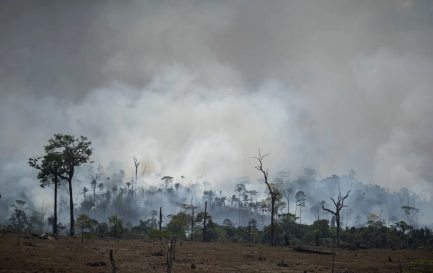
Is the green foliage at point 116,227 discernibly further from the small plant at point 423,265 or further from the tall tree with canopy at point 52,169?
the small plant at point 423,265

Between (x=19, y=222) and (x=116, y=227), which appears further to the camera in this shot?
(x=19, y=222)

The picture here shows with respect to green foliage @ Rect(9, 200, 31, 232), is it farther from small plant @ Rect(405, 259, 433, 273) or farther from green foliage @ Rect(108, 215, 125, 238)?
small plant @ Rect(405, 259, 433, 273)

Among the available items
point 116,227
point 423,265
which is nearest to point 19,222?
point 116,227

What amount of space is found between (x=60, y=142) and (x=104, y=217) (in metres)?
134

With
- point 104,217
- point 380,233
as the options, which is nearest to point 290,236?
point 380,233

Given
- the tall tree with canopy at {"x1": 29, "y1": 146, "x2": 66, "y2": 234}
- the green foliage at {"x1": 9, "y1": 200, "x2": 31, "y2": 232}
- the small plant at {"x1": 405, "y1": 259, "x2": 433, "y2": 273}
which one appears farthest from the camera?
the green foliage at {"x1": 9, "y1": 200, "x2": 31, "y2": 232}

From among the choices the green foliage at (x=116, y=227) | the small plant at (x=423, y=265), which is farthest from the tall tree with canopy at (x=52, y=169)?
the small plant at (x=423, y=265)

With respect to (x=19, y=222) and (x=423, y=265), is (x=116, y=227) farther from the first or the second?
(x=423, y=265)

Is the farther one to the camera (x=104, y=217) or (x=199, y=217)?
(x=104, y=217)

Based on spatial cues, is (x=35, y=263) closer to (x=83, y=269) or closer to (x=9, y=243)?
(x=83, y=269)

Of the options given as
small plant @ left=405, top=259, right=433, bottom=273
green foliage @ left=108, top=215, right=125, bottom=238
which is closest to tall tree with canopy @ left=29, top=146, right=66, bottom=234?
green foliage @ left=108, top=215, right=125, bottom=238

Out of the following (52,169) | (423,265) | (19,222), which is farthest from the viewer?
(19,222)

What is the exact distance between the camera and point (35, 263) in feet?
94.7

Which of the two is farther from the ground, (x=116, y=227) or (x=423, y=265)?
(x=423, y=265)
